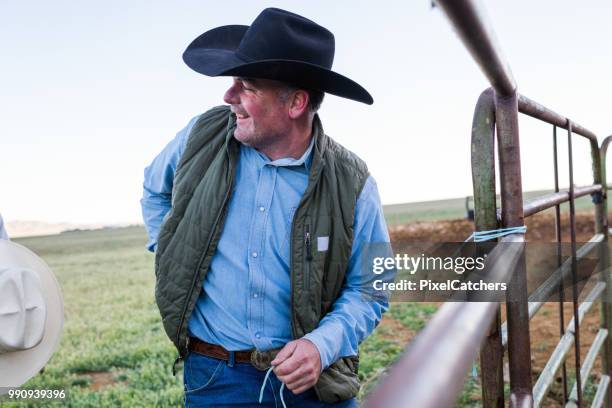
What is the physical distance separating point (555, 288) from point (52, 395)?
4462mm

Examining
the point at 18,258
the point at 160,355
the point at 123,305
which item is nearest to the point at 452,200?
the point at 123,305

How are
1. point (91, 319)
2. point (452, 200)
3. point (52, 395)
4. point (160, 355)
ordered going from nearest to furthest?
point (52, 395) → point (160, 355) → point (91, 319) → point (452, 200)

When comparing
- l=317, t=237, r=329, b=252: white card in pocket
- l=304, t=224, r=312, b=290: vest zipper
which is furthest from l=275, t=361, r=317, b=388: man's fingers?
l=317, t=237, r=329, b=252: white card in pocket

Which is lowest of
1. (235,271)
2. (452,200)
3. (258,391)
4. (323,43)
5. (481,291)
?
(452,200)

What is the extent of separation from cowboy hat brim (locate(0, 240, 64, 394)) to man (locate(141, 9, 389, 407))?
0.89m

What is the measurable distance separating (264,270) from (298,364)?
358mm

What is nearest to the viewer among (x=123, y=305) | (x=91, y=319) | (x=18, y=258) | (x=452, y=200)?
(x=18, y=258)

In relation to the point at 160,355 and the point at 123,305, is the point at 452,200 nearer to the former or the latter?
the point at 123,305

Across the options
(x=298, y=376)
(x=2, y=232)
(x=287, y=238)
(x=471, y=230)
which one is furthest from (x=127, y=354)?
(x=471, y=230)

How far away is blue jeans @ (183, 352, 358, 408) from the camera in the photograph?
212 cm

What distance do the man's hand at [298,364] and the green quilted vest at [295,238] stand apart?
16 centimetres

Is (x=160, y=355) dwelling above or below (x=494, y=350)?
below

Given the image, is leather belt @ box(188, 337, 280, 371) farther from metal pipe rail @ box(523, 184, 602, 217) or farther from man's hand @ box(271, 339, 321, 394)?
metal pipe rail @ box(523, 184, 602, 217)

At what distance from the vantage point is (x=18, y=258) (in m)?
2.77
